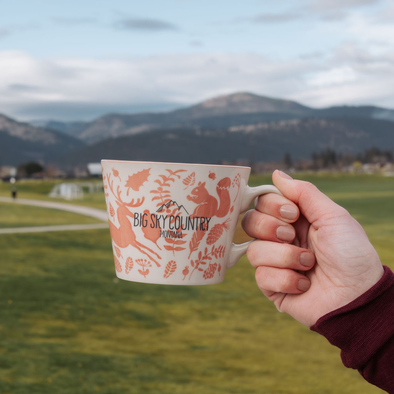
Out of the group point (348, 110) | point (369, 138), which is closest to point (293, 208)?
point (369, 138)

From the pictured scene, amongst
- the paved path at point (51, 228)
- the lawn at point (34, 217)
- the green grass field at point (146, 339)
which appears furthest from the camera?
the lawn at point (34, 217)

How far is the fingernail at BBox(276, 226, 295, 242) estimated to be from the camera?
1.38 meters

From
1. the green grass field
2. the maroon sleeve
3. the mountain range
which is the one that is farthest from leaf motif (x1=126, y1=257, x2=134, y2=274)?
the mountain range

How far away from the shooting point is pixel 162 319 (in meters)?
8.21

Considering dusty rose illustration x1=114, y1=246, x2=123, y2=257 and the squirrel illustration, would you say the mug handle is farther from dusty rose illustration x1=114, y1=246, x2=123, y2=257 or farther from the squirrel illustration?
dusty rose illustration x1=114, y1=246, x2=123, y2=257

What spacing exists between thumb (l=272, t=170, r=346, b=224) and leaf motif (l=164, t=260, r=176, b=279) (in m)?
0.36

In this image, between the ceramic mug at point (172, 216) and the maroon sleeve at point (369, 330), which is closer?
the ceramic mug at point (172, 216)

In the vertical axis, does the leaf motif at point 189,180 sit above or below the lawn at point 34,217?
above

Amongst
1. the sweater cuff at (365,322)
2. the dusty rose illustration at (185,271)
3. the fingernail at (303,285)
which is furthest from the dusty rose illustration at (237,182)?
Result: the sweater cuff at (365,322)

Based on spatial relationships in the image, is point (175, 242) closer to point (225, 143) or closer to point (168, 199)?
point (168, 199)

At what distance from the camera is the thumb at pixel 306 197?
4.58ft

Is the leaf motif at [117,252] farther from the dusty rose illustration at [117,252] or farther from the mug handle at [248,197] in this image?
the mug handle at [248,197]

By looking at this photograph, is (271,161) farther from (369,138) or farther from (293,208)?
(293,208)

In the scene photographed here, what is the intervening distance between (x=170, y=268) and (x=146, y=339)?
6.33 metres
